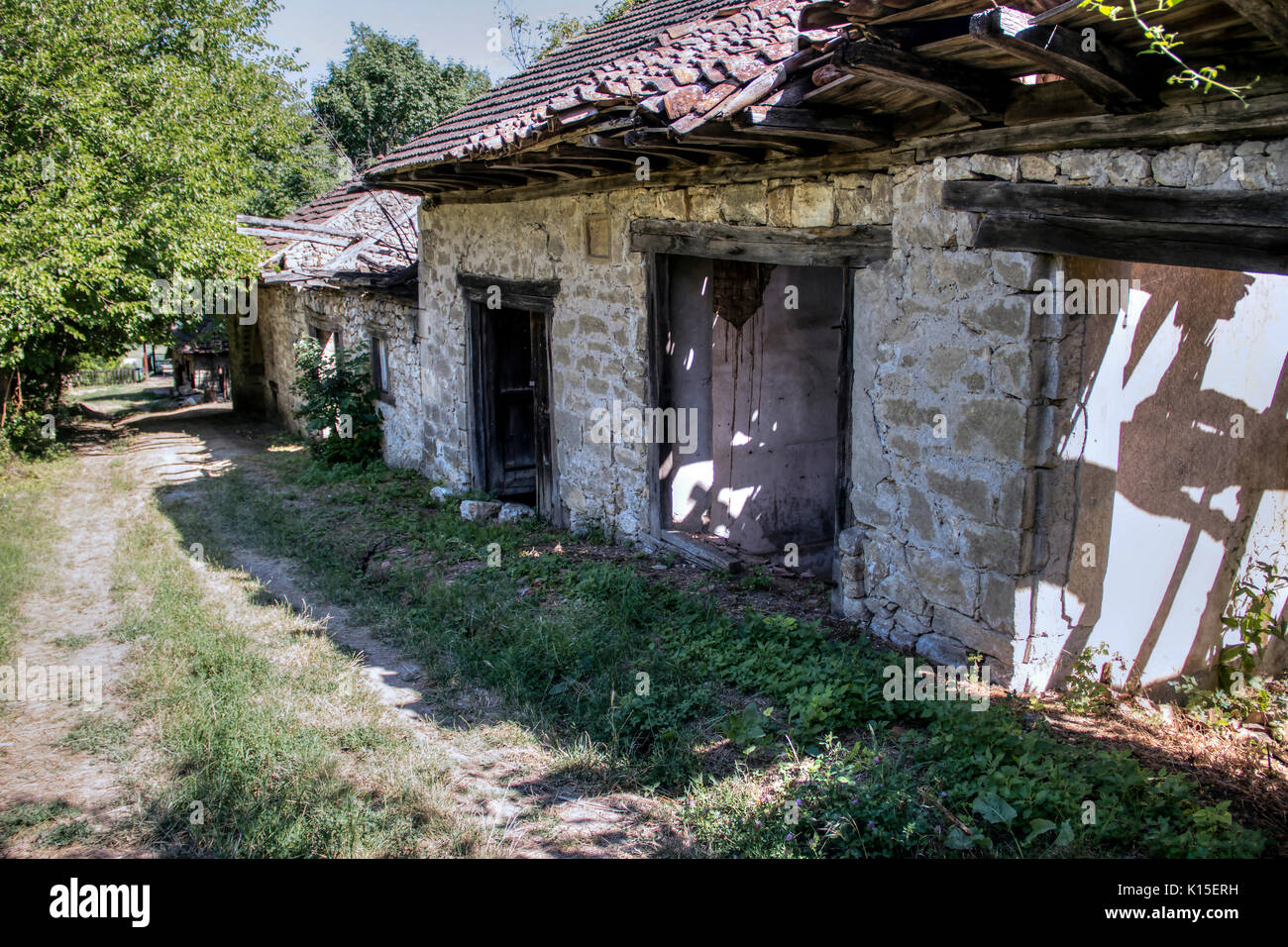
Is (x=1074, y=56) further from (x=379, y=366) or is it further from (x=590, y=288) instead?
(x=379, y=366)

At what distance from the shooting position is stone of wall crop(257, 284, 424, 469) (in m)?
10.6

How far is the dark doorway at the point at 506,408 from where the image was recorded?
9.06 m

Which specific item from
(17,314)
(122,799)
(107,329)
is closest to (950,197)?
(122,799)

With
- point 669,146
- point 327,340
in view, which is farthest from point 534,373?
point 327,340

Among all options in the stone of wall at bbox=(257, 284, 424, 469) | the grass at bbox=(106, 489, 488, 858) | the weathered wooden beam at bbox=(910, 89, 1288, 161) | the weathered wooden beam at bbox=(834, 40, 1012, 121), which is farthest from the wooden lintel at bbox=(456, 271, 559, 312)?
the weathered wooden beam at bbox=(834, 40, 1012, 121)

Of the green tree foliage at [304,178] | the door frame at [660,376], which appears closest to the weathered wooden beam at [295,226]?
the green tree foliage at [304,178]

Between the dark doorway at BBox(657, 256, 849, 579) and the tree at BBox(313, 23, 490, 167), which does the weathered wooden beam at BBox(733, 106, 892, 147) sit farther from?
the tree at BBox(313, 23, 490, 167)

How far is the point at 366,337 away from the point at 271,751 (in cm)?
856

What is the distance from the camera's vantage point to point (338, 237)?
50.5ft

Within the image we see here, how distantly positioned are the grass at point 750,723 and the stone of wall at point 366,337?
11.6 feet

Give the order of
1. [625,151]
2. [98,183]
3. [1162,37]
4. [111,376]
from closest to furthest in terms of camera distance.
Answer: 1. [1162,37]
2. [625,151]
3. [98,183]
4. [111,376]

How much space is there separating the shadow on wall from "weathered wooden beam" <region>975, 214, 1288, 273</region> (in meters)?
0.24

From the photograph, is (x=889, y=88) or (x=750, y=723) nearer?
(x=889, y=88)
